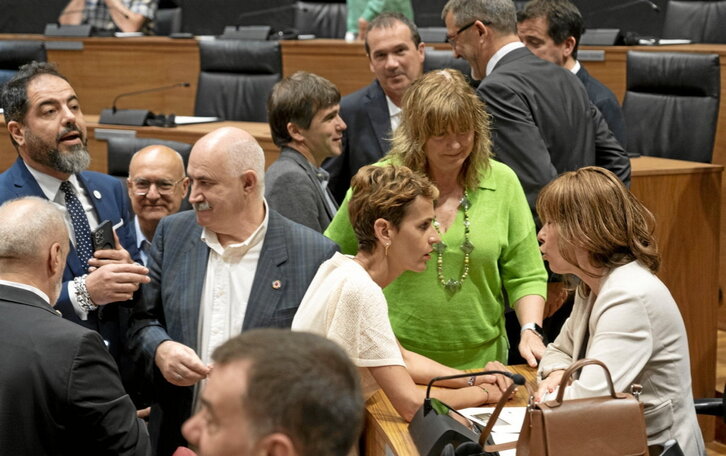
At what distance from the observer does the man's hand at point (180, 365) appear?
2.52m

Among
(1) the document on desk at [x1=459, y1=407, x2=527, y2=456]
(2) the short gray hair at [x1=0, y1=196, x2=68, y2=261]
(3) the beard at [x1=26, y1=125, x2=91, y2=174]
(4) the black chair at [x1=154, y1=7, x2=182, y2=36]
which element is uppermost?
(2) the short gray hair at [x1=0, y1=196, x2=68, y2=261]

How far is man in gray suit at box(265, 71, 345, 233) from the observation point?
127 inches

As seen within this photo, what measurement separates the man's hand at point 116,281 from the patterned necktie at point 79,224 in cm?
39

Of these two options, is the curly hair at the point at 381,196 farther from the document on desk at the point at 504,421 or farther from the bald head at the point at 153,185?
the bald head at the point at 153,185

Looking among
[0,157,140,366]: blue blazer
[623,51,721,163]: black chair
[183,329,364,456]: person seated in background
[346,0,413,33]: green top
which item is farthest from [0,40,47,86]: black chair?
[183,329,364,456]: person seated in background

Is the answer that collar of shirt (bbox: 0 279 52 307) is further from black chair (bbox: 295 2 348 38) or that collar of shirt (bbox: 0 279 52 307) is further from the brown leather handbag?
black chair (bbox: 295 2 348 38)

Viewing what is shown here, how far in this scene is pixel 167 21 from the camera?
29.6 feet

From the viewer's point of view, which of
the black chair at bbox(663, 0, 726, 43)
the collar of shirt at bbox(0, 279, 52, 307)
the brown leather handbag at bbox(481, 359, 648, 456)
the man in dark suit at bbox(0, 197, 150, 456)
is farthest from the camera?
the black chair at bbox(663, 0, 726, 43)

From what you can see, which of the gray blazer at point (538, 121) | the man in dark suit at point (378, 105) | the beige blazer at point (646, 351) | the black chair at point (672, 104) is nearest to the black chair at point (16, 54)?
the man in dark suit at point (378, 105)

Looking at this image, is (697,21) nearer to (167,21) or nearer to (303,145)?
(303,145)

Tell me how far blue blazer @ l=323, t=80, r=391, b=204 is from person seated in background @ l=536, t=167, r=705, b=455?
5.80 ft

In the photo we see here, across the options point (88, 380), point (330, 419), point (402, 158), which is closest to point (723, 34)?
point (402, 158)

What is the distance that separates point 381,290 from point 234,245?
503 millimetres

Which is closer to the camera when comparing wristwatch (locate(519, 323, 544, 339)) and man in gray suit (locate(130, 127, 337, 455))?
man in gray suit (locate(130, 127, 337, 455))
